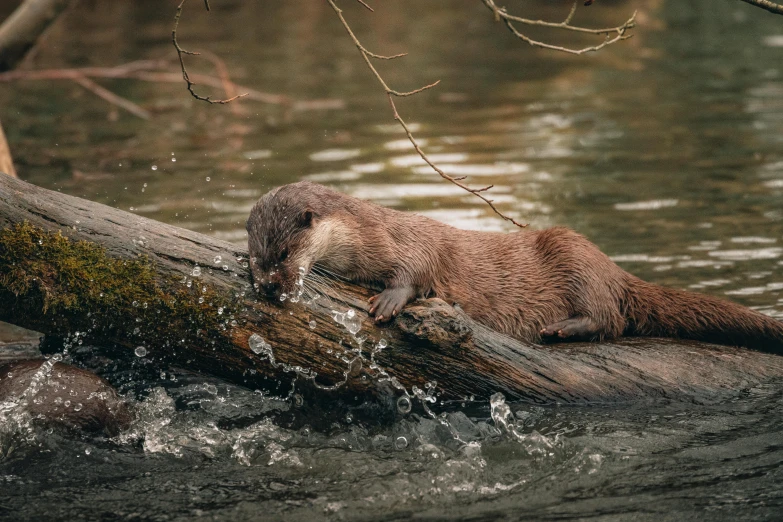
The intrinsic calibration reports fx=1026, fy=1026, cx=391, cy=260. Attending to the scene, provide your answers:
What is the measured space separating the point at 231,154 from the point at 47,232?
228 inches

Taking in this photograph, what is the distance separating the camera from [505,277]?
4602 mm

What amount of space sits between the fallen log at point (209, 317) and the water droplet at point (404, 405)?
45 millimetres

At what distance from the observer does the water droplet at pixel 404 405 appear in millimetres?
4008

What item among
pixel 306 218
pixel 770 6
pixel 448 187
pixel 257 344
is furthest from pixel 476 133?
pixel 770 6

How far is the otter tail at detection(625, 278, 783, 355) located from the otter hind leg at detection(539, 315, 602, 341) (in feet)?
0.67

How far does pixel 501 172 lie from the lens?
8.66 metres

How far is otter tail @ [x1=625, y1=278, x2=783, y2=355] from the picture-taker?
4.42m

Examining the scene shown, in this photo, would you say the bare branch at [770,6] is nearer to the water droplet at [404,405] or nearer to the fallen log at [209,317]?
the fallen log at [209,317]

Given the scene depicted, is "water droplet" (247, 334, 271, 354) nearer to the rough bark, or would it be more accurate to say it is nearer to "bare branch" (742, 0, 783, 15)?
"bare branch" (742, 0, 783, 15)

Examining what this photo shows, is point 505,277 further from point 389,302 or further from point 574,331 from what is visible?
point 389,302

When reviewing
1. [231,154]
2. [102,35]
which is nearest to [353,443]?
[231,154]

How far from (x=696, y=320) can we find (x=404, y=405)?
138 cm

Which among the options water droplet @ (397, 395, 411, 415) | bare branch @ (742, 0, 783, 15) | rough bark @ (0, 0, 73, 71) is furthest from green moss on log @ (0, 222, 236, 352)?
rough bark @ (0, 0, 73, 71)

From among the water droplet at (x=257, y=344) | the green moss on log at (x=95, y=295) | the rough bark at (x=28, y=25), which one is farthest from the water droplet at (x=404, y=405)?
the rough bark at (x=28, y=25)
